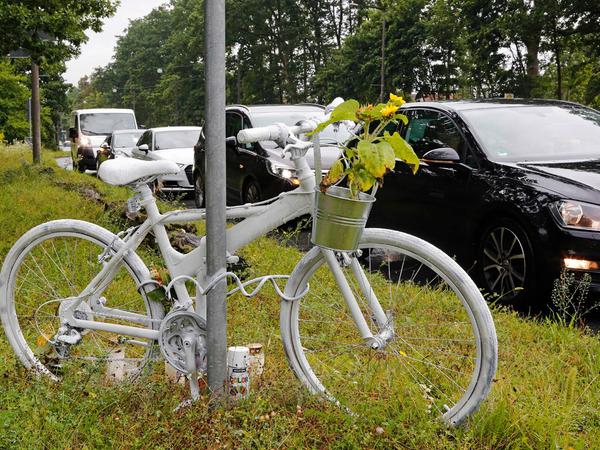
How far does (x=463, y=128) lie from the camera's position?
586 centimetres

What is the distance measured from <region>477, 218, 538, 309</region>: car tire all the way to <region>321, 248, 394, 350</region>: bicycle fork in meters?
2.15

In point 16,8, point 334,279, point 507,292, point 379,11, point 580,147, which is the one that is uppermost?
point 379,11

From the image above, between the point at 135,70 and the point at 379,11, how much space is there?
181ft

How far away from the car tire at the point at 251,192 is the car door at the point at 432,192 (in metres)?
2.83

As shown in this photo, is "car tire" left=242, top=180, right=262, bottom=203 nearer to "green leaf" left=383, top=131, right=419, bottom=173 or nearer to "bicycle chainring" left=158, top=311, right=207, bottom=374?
"bicycle chainring" left=158, top=311, right=207, bottom=374

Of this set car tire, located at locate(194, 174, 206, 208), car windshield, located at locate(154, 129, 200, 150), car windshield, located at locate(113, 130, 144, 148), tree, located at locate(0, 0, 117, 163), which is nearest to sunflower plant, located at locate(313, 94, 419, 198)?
tree, located at locate(0, 0, 117, 163)

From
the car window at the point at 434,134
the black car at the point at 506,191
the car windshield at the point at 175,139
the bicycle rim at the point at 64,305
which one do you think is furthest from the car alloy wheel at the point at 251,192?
the bicycle rim at the point at 64,305

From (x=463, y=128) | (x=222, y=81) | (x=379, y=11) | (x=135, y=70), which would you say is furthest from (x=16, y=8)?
(x=135, y=70)

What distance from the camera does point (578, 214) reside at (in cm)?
468

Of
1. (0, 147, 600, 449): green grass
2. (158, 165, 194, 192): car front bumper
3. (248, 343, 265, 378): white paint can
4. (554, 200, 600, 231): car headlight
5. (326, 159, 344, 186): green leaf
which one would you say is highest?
(326, 159, 344, 186): green leaf

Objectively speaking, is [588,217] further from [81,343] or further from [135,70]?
[135,70]

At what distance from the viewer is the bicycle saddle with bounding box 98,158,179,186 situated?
3094 mm

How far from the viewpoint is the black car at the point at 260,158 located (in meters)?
8.91

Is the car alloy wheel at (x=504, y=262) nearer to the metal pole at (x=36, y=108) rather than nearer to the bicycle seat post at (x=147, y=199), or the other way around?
the bicycle seat post at (x=147, y=199)
